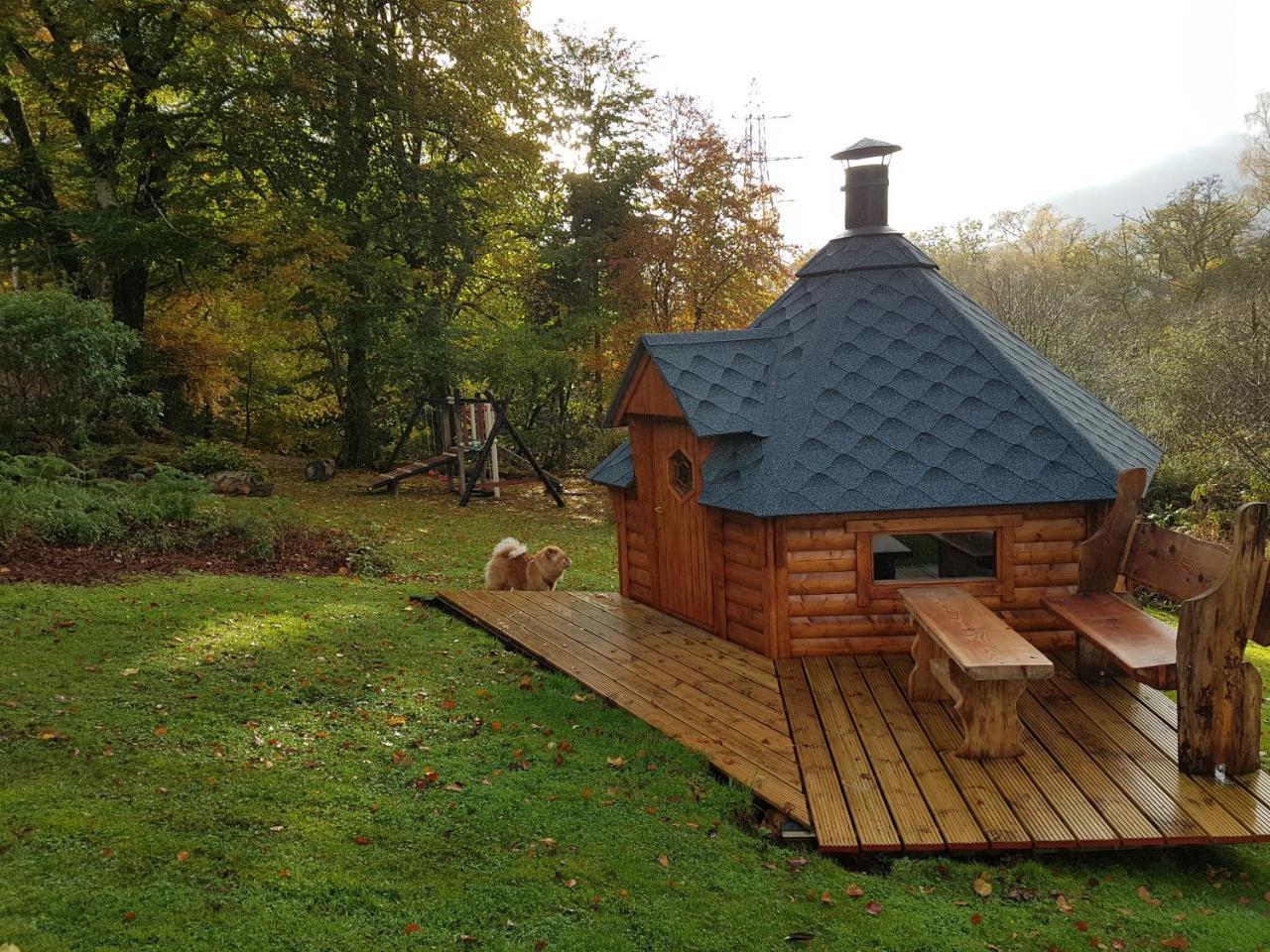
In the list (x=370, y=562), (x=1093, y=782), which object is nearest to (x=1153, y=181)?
(x=370, y=562)

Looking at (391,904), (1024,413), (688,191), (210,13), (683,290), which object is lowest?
(391,904)

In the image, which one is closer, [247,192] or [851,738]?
[851,738]

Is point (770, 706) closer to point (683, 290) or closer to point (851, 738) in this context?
point (851, 738)

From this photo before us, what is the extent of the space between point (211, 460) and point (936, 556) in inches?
573

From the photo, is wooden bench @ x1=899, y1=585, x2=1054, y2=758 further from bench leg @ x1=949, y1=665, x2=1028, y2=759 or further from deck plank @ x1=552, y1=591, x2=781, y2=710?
deck plank @ x1=552, y1=591, x2=781, y2=710

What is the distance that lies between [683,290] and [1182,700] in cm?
1506

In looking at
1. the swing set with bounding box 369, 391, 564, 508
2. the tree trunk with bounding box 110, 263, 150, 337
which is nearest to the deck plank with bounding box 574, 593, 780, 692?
the swing set with bounding box 369, 391, 564, 508

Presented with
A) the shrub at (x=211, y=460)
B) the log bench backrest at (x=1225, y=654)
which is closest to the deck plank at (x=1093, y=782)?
the log bench backrest at (x=1225, y=654)

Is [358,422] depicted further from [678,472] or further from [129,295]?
[678,472]

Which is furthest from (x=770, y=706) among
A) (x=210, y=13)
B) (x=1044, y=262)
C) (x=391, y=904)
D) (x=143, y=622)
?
(x=1044, y=262)

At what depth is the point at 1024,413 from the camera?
7.25m

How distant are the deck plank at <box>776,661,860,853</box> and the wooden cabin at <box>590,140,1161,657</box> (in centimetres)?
52

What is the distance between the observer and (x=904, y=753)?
217 inches

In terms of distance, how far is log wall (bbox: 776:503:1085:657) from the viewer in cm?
695
